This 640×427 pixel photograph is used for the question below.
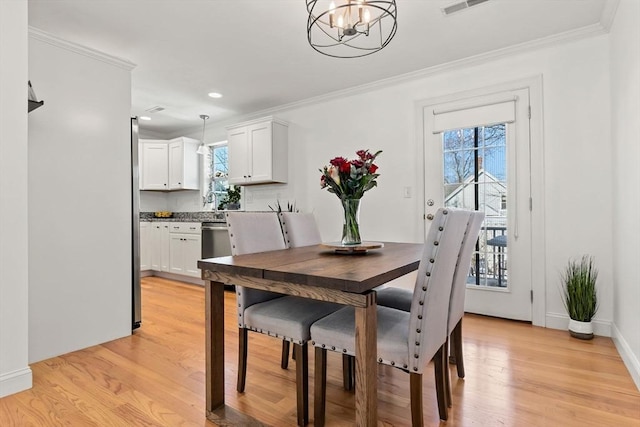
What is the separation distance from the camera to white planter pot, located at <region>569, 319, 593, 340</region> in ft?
8.54

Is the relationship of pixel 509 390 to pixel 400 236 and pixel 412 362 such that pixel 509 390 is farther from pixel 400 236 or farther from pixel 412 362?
pixel 400 236

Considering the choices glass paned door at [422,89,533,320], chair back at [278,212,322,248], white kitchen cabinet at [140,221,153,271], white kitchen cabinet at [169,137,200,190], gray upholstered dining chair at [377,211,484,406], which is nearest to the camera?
gray upholstered dining chair at [377,211,484,406]

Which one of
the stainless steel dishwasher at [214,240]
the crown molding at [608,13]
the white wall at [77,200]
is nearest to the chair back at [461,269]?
the crown molding at [608,13]

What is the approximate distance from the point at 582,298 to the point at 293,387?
2.26 meters

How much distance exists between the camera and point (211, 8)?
2.43 meters

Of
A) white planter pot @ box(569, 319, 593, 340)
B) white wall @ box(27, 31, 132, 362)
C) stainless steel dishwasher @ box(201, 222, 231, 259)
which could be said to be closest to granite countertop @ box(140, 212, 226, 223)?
stainless steel dishwasher @ box(201, 222, 231, 259)

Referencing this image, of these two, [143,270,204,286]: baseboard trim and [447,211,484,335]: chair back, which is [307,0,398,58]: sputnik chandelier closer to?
[447,211,484,335]: chair back

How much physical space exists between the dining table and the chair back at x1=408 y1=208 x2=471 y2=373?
141 millimetres

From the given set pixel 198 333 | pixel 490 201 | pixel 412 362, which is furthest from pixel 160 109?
pixel 412 362

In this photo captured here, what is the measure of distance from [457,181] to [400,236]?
80cm

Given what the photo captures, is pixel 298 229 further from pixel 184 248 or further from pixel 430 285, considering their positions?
pixel 184 248

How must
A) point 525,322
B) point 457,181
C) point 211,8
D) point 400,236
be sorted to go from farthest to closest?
point 400,236 → point 457,181 → point 525,322 → point 211,8

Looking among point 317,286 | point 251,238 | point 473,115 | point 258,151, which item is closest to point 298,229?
point 251,238

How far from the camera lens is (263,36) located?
2828mm
